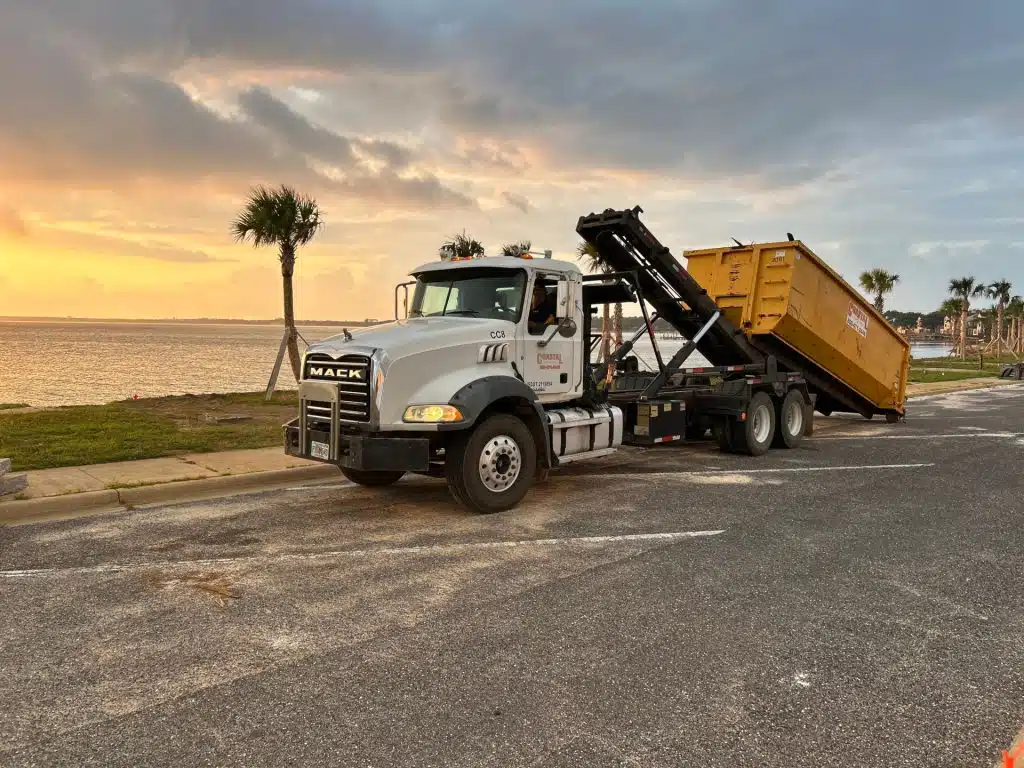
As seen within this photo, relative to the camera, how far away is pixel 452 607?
16.4 feet

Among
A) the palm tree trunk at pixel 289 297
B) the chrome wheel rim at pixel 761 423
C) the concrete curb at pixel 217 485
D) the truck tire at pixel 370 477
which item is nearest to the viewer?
the concrete curb at pixel 217 485

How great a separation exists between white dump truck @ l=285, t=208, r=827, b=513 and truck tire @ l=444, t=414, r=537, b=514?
0.04ft

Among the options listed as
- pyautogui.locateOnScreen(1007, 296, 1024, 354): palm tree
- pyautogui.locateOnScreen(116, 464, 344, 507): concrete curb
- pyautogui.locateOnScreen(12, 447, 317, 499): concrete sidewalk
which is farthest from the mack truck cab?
pyautogui.locateOnScreen(1007, 296, 1024, 354): palm tree

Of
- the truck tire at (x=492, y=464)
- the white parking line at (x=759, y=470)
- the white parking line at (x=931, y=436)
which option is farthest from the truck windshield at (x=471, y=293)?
the white parking line at (x=931, y=436)

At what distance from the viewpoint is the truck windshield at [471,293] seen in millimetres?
8305

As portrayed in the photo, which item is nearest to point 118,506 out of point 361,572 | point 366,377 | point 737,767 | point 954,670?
point 366,377

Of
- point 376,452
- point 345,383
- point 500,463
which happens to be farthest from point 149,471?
point 500,463

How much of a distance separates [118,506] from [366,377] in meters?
3.10

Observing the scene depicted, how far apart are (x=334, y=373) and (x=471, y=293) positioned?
1.90 m

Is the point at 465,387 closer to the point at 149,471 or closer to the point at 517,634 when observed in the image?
the point at 517,634

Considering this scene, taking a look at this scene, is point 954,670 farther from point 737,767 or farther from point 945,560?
point 945,560

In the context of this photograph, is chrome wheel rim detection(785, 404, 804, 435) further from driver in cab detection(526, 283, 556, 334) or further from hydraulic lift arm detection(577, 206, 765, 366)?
driver in cab detection(526, 283, 556, 334)

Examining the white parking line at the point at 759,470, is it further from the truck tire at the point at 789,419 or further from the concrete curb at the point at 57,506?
the concrete curb at the point at 57,506

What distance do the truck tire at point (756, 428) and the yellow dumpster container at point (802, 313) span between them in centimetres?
103
